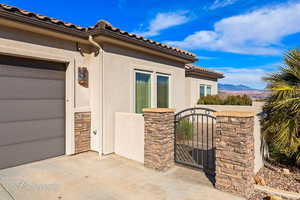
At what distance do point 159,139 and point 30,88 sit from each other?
3.65m

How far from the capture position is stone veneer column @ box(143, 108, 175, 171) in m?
4.57

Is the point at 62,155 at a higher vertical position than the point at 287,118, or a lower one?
lower

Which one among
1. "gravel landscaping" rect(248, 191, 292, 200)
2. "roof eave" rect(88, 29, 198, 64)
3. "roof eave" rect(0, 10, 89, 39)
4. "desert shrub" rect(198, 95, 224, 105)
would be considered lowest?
"gravel landscaping" rect(248, 191, 292, 200)

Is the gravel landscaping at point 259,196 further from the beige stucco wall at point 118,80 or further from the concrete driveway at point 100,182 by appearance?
the beige stucco wall at point 118,80

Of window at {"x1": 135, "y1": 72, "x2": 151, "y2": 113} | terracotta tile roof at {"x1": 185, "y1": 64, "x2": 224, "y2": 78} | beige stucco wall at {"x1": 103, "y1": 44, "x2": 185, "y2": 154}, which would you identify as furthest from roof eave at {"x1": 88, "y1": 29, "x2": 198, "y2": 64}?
terracotta tile roof at {"x1": 185, "y1": 64, "x2": 224, "y2": 78}

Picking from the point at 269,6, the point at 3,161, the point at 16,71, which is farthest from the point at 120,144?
the point at 269,6

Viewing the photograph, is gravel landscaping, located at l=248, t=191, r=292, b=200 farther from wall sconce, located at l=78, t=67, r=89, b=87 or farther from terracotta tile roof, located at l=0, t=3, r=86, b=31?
terracotta tile roof, located at l=0, t=3, r=86, b=31

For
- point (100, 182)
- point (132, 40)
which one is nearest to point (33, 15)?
point (132, 40)

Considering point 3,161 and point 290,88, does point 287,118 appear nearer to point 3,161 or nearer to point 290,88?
point 290,88

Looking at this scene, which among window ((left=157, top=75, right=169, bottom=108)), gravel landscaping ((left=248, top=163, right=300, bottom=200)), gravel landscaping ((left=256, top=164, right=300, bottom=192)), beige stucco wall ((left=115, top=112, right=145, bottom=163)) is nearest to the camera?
gravel landscaping ((left=248, top=163, right=300, bottom=200))

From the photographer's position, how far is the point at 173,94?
28.1 feet

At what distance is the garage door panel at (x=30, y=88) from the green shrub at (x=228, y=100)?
9624 millimetres

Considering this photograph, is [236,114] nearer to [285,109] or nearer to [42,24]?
[285,109]

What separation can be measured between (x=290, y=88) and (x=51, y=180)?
235 inches
